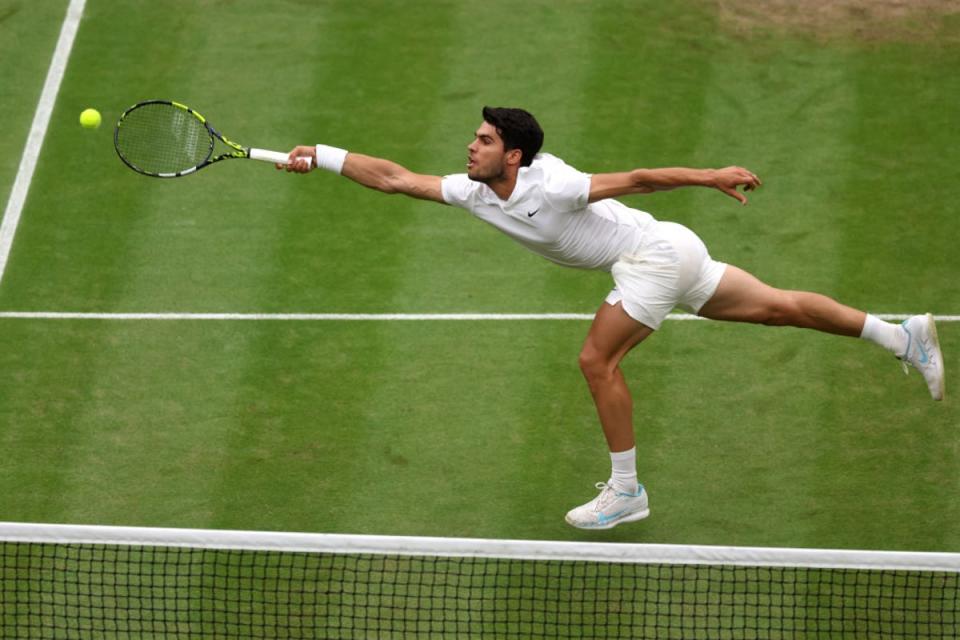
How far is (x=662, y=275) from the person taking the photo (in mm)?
9766

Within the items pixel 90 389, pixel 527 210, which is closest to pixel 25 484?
pixel 90 389

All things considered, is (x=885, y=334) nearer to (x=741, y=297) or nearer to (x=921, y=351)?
(x=921, y=351)

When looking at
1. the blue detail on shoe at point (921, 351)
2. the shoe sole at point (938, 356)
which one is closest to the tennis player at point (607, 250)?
the blue detail on shoe at point (921, 351)

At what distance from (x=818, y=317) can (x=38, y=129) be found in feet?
23.7

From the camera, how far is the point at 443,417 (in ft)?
36.8

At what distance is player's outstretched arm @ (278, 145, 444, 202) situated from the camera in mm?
10023

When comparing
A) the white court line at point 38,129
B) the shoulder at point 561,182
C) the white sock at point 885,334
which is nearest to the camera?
the shoulder at point 561,182

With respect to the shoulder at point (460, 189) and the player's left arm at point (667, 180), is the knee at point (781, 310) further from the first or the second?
the shoulder at point (460, 189)

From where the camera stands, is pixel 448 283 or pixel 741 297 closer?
pixel 741 297

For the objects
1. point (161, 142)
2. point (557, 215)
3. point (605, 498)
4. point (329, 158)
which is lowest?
point (605, 498)

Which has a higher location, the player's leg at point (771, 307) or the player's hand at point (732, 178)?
the player's hand at point (732, 178)

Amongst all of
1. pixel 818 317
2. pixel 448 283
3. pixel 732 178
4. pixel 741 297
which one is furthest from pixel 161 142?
pixel 818 317

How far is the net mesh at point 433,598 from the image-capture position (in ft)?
30.7

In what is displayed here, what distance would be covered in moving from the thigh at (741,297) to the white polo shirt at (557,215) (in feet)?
1.86
